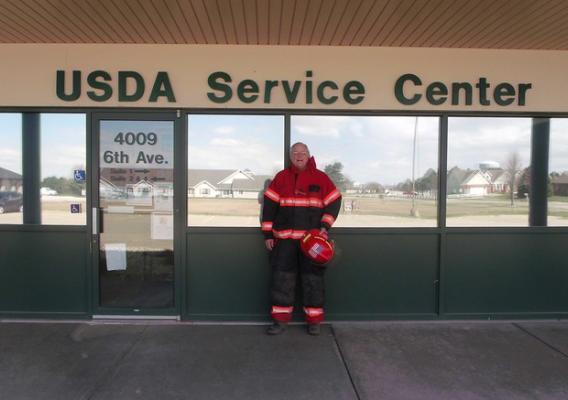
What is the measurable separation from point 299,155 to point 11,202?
3223 millimetres

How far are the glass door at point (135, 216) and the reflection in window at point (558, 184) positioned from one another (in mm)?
4229

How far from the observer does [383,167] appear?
486 cm

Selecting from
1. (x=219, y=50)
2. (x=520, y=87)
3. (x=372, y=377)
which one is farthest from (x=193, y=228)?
(x=520, y=87)

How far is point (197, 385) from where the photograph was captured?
336 centimetres

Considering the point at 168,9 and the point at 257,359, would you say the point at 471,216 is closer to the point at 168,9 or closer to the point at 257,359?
the point at 257,359

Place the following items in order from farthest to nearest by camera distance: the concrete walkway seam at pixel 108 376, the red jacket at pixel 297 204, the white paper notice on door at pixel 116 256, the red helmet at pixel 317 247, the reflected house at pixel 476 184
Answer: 1. the reflected house at pixel 476 184
2. the white paper notice on door at pixel 116 256
3. the red jacket at pixel 297 204
4. the red helmet at pixel 317 247
5. the concrete walkway seam at pixel 108 376

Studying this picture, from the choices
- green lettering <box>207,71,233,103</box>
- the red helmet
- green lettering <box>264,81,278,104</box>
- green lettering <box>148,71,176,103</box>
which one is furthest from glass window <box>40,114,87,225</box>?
the red helmet

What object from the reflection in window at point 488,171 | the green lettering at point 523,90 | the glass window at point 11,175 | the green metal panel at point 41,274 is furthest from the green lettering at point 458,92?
the glass window at point 11,175

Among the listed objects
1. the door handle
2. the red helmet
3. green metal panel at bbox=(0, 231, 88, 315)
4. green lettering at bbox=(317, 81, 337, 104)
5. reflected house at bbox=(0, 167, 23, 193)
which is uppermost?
green lettering at bbox=(317, 81, 337, 104)

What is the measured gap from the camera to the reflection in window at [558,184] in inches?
193

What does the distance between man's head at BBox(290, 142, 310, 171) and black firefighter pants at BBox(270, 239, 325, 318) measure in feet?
2.45

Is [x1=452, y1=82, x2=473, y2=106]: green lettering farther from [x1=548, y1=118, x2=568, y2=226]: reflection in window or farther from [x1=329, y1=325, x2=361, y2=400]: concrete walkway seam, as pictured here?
[x1=329, y1=325, x2=361, y2=400]: concrete walkway seam

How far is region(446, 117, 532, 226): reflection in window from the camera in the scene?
15.9 feet

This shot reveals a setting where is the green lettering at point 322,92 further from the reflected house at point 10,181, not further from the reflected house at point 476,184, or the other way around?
the reflected house at point 10,181
